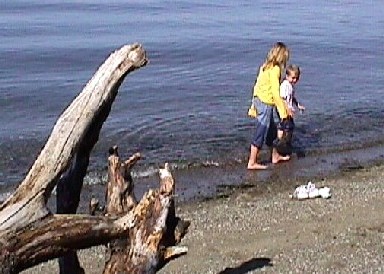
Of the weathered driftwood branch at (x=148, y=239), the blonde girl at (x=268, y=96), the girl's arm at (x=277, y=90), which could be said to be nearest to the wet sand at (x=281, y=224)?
the blonde girl at (x=268, y=96)

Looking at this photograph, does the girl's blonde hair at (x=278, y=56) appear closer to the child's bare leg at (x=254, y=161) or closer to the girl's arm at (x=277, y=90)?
the girl's arm at (x=277, y=90)

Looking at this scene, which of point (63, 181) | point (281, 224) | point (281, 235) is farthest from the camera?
point (281, 224)

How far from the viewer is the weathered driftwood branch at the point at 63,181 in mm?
5879

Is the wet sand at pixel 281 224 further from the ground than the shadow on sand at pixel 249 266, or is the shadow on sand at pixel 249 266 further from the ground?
the shadow on sand at pixel 249 266

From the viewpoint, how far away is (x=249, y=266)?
380 inches

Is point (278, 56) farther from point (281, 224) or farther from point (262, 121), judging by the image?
point (281, 224)

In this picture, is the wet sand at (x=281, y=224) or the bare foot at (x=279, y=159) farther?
the bare foot at (x=279, y=159)

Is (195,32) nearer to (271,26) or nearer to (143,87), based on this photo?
(271,26)

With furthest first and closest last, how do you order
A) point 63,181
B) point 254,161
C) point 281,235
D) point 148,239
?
point 254,161 → point 281,235 → point 63,181 → point 148,239

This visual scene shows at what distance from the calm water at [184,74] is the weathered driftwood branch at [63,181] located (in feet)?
23.9

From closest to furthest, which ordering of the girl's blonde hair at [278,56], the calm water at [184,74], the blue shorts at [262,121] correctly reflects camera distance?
the girl's blonde hair at [278,56], the blue shorts at [262,121], the calm water at [184,74]

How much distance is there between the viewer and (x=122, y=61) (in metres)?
6.54

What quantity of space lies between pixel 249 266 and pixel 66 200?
3273mm

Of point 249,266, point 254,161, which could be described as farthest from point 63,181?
point 254,161
